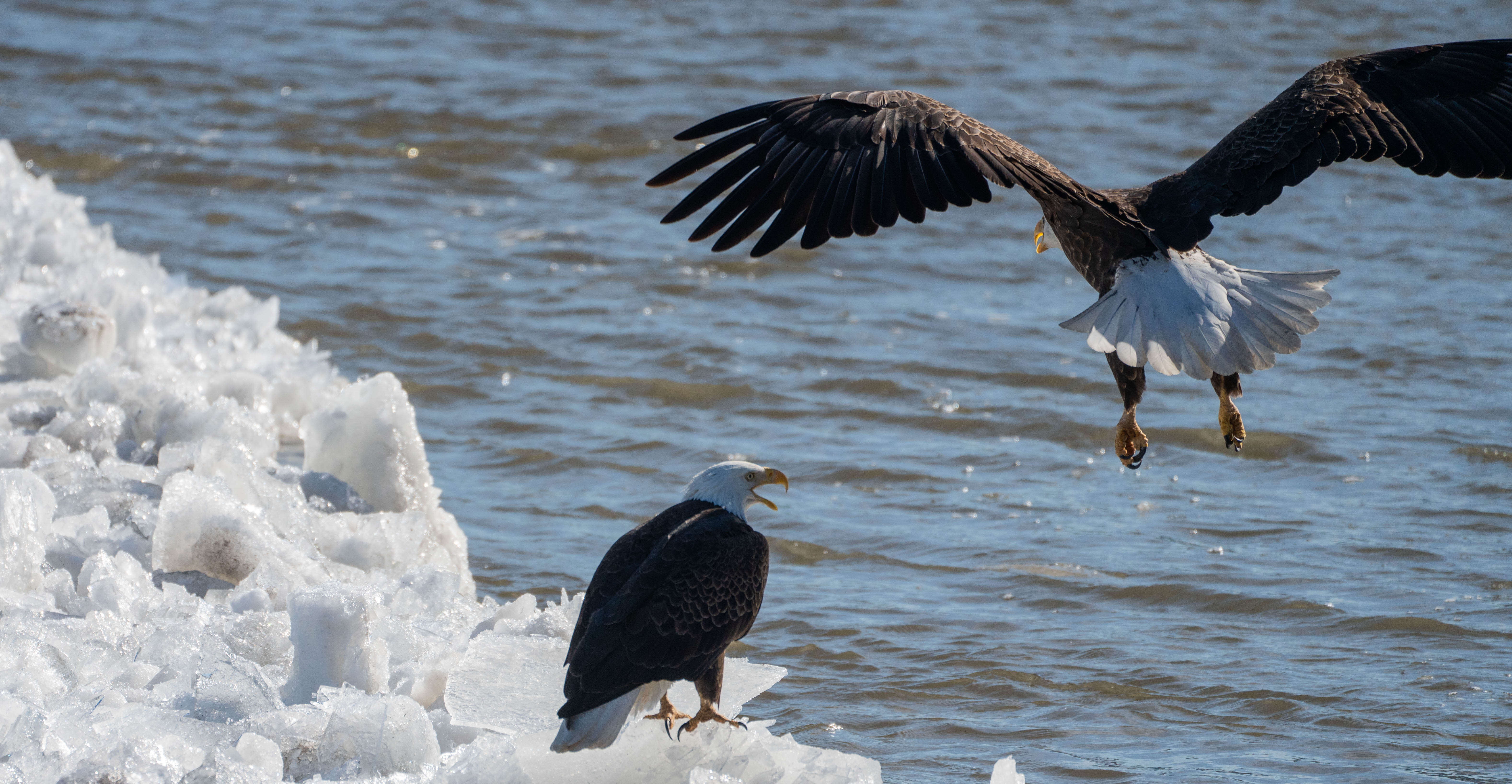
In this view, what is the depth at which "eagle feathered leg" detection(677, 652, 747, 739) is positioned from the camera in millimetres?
3361

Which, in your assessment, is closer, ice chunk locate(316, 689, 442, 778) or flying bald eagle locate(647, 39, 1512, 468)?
ice chunk locate(316, 689, 442, 778)

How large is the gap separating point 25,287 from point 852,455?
3.48 meters

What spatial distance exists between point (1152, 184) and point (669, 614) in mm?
2329

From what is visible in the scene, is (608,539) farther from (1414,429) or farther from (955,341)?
(1414,429)

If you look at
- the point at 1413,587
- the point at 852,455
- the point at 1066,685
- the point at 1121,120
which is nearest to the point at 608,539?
the point at 852,455

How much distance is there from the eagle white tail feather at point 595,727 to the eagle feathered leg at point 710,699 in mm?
191

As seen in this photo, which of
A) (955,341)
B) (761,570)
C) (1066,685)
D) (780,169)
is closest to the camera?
(761,570)

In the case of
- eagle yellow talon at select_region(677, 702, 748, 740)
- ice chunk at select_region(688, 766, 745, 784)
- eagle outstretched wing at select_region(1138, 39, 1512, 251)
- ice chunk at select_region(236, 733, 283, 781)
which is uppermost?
eagle outstretched wing at select_region(1138, 39, 1512, 251)

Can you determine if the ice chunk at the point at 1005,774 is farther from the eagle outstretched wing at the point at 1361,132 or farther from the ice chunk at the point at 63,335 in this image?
the ice chunk at the point at 63,335

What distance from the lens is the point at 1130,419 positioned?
4562 mm

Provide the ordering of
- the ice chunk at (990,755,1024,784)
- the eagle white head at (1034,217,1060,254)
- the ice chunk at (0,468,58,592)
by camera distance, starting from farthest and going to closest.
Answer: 1. the eagle white head at (1034,217,1060,254)
2. the ice chunk at (0,468,58,592)
3. the ice chunk at (990,755,1024,784)

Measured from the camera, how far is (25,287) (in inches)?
253

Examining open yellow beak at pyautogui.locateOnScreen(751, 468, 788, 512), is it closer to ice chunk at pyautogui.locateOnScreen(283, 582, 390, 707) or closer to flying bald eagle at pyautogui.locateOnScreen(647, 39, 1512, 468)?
flying bald eagle at pyautogui.locateOnScreen(647, 39, 1512, 468)

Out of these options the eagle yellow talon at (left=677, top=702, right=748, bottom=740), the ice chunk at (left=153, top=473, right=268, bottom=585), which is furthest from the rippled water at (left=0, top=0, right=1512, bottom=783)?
the ice chunk at (left=153, top=473, right=268, bottom=585)
